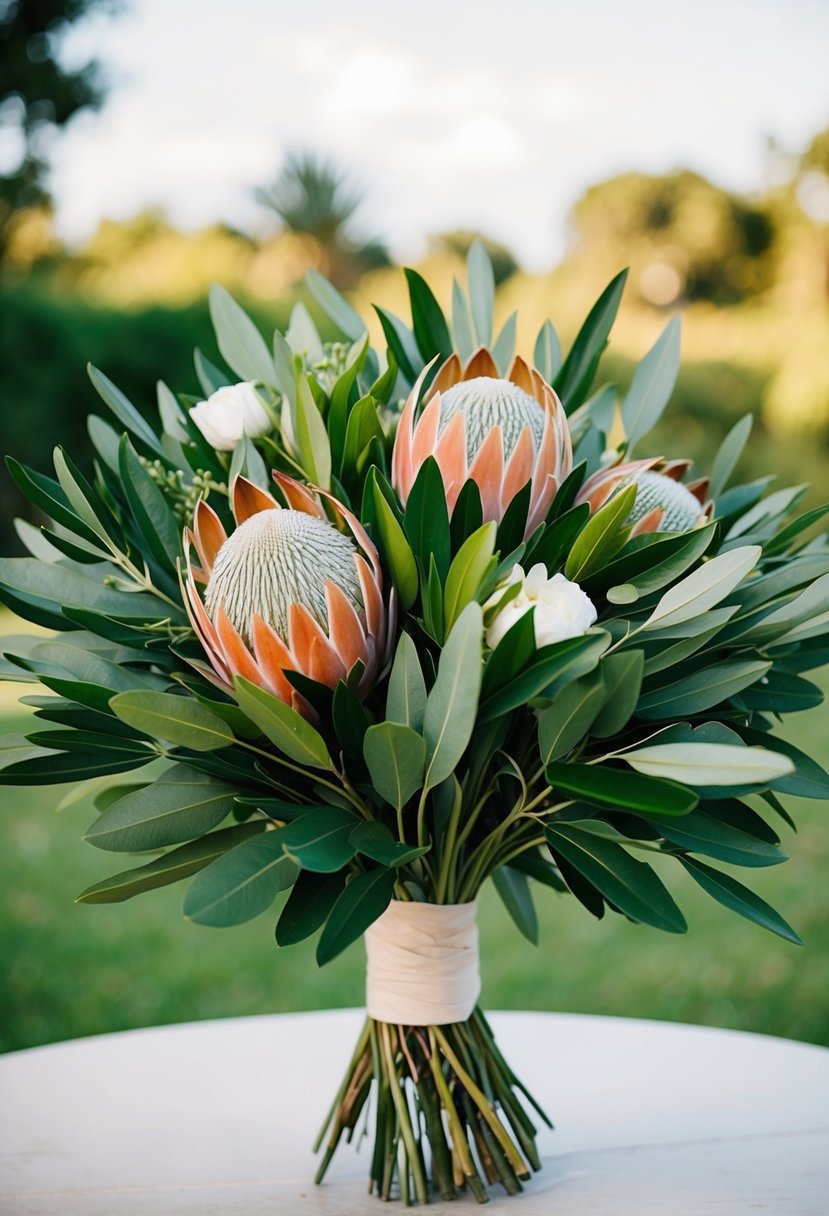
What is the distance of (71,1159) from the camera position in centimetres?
78

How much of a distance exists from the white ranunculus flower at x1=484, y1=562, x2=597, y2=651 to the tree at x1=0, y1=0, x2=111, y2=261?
6964mm

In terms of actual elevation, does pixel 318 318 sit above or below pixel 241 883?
above

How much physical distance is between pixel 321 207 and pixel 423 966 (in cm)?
1101

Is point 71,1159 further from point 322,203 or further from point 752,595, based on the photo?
point 322,203

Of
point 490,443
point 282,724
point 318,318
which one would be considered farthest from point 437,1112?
point 318,318

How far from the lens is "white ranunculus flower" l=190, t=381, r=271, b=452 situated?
682 mm

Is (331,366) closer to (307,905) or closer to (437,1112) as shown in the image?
(307,905)

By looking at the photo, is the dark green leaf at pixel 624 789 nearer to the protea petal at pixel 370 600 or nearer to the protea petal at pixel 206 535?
the protea petal at pixel 370 600

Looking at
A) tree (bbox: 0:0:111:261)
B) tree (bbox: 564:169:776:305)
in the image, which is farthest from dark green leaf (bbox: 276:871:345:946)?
tree (bbox: 564:169:776:305)

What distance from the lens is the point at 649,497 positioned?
66cm

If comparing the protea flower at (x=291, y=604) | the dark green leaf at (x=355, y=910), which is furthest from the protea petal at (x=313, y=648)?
the dark green leaf at (x=355, y=910)

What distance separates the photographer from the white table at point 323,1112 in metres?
0.72

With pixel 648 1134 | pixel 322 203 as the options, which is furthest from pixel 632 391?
Result: pixel 322 203

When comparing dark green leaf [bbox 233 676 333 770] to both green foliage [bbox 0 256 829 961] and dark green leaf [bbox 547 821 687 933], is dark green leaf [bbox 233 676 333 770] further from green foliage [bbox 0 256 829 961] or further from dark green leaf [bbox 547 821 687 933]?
dark green leaf [bbox 547 821 687 933]
